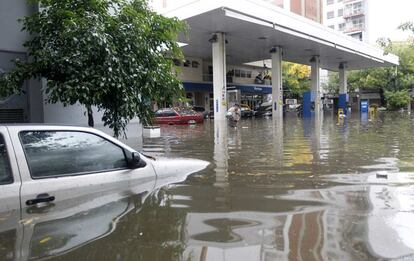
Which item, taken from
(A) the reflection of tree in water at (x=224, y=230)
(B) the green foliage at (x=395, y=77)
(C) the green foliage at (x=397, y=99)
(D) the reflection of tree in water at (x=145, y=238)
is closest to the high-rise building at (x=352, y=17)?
(B) the green foliage at (x=395, y=77)

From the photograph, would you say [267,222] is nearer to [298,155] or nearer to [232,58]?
[298,155]

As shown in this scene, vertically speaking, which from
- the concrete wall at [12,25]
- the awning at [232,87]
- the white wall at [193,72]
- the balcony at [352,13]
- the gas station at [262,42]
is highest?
the balcony at [352,13]

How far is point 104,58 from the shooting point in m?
7.50

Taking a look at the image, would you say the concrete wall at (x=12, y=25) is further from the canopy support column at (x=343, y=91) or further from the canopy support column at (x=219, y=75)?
the canopy support column at (x=343, y=91)

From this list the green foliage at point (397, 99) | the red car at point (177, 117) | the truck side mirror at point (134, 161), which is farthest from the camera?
the green foliage at point (397, 99)

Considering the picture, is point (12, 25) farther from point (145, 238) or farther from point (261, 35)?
point (261, 35)

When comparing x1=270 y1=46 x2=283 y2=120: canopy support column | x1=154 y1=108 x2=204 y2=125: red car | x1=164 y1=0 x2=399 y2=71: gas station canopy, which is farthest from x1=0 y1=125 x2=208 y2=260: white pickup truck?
x1=270 y1=46 x2=283 y2=120: canopy support column

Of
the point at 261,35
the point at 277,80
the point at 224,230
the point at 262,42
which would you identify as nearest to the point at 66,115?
the point at 224,230

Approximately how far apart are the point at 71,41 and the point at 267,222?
176 inches

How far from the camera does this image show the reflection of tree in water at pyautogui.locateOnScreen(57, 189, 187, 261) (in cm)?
384

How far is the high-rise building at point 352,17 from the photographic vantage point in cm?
8712

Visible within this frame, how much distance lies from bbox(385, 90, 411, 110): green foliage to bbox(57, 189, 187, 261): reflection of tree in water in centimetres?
5946

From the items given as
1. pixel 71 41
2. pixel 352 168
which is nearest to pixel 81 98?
pixel 71 41

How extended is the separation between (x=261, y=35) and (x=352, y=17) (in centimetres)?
5964
